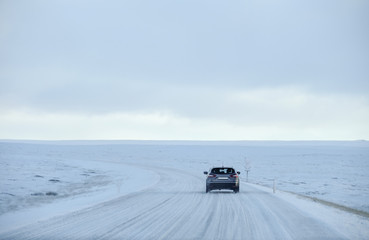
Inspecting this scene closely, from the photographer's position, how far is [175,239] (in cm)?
1064

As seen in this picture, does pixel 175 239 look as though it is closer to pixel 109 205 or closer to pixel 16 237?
pixel 16 237

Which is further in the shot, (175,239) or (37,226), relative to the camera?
(37,226)

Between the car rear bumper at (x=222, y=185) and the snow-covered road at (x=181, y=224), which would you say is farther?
the car rear bumper at (x=222, y=185)

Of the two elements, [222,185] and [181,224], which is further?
[222,185]

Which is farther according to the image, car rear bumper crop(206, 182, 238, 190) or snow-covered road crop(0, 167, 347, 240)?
car rear bumper crop(206, 182, 238, 190)

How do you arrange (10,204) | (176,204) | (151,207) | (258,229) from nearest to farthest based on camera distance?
1. (258,229)
2. (151,207)
3. (176,204)
4. (10,204)

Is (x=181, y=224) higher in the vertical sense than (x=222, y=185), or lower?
lower

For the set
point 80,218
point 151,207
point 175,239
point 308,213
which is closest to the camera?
point 175,239

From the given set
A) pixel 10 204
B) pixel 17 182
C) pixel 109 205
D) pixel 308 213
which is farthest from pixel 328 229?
pixel 17 182

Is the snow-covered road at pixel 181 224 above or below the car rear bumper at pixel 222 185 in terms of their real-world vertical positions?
below

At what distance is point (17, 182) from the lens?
32625 mm

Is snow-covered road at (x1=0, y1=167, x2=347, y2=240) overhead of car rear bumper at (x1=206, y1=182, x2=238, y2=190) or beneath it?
beneath

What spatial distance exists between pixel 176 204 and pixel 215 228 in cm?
695

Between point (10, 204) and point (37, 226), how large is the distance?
8794 millimetres
